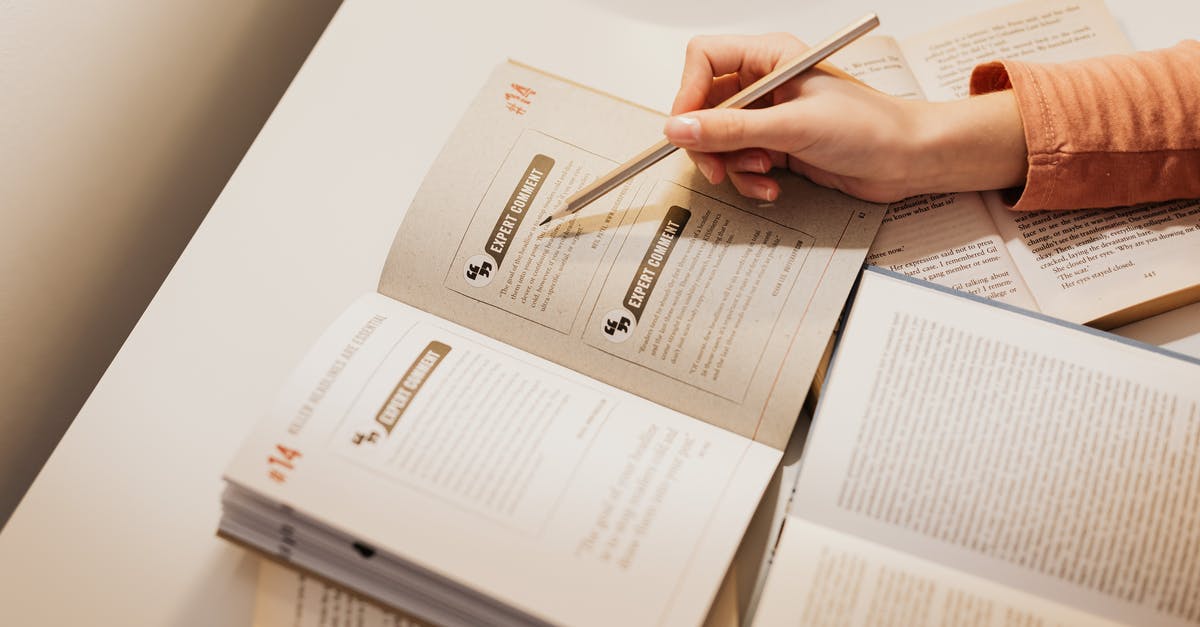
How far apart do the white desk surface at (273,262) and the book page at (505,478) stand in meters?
0.08

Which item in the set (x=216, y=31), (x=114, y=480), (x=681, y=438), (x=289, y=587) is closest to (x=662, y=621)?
(x=681, y=438)

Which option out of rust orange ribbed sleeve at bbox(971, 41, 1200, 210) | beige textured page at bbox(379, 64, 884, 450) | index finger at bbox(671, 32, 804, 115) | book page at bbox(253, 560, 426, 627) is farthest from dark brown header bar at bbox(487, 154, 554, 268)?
rust orange ribbed sleeve at bbox(971, 41, 1200, 210)

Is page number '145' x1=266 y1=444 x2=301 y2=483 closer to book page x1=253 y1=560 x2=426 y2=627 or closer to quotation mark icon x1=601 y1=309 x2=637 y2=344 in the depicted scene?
book page x1=253 y1=560 x2=426 y2=627

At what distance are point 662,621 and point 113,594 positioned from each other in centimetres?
32

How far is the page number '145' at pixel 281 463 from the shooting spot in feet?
1.45

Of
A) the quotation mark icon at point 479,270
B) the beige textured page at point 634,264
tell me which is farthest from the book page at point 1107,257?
the quotation mark icon at point 479,270

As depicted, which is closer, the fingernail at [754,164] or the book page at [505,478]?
the book page at [505,478]

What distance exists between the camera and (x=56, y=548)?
476mm

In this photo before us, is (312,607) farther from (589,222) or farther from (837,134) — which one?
(837,134)

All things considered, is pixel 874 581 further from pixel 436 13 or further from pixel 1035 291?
pixel 436 13

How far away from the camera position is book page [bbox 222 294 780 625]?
1.38 feet

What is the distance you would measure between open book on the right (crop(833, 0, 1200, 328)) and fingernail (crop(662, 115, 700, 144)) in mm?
142

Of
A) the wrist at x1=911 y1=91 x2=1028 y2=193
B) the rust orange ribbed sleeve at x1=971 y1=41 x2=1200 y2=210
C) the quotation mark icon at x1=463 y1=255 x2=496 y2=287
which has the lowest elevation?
the quotation mark icon at x1=463 y1=255 x2=496 y2=287

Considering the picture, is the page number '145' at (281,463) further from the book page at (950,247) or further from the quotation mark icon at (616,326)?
the book page at (950,247)
